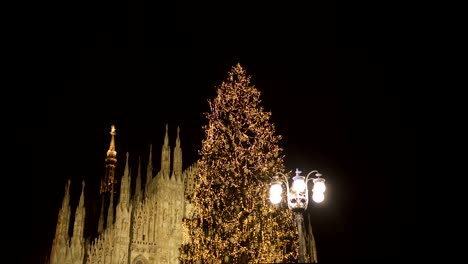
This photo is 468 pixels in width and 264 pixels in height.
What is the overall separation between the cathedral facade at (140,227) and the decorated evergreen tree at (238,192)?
397 inches

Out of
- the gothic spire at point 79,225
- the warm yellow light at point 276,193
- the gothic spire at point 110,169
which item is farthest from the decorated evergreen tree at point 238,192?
the gothic spire at point 110,169

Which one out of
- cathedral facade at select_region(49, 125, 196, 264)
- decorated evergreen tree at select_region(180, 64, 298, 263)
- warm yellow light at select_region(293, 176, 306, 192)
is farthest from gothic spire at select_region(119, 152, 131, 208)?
warm yellow light at select_region(293, 176, 306, 192)

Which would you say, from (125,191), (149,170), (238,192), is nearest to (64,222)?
(125,191)

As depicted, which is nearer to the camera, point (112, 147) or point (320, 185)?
point (320, 185)

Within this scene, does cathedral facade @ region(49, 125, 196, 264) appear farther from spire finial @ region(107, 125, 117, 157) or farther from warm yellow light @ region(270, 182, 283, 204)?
warm yellow light @ region(270, 182, 283, 204)

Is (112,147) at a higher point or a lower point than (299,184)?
higher

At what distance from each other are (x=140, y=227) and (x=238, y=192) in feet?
41.8

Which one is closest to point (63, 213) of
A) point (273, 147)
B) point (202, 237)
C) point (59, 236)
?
point (59, 236)

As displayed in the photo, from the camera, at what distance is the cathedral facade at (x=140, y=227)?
920 inches

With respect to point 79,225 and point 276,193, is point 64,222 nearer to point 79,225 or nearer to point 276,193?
point 79,225

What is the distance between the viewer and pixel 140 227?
25062mm

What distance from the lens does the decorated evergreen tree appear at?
43.9ft

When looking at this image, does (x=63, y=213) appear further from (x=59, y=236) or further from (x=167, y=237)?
(x=167, y=237)

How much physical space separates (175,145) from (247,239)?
15066 mm
